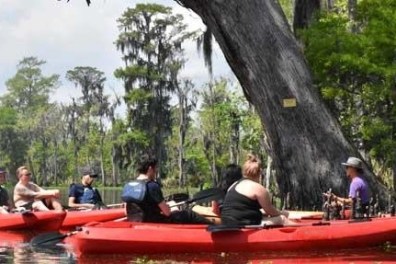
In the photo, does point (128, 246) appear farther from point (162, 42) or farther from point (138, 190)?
point (162, 42)

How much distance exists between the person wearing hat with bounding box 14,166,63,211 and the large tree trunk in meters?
4.57

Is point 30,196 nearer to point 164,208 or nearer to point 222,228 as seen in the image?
point 164,208

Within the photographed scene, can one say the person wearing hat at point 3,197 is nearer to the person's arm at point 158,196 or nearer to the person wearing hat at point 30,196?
the person wearing hat at point 30,196

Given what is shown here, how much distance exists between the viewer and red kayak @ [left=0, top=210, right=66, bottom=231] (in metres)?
13.9

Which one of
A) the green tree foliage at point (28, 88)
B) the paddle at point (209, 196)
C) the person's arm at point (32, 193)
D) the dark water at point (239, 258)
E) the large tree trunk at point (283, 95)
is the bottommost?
the dark water at point (239, 258)

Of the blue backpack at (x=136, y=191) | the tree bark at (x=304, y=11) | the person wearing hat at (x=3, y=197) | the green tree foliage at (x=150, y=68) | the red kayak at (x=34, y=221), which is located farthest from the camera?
the green tree foliage at (x=150, y=68)

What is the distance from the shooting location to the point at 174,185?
5947cm

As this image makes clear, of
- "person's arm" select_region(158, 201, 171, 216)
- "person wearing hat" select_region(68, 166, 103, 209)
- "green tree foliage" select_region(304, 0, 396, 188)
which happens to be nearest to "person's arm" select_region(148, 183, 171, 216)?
"person's arm" select_region(158, 201, 171, 216)

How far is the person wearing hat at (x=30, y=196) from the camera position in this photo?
574 inches

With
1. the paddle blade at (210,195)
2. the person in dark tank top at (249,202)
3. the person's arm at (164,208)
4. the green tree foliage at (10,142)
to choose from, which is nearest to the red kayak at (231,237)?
the person in dark tank top at (249,202)

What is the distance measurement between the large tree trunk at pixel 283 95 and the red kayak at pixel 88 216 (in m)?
3.63

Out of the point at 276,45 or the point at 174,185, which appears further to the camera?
the point at 174,185

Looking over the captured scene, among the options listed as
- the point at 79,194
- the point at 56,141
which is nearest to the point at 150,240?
the point at 79,194

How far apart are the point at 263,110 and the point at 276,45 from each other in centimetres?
136
